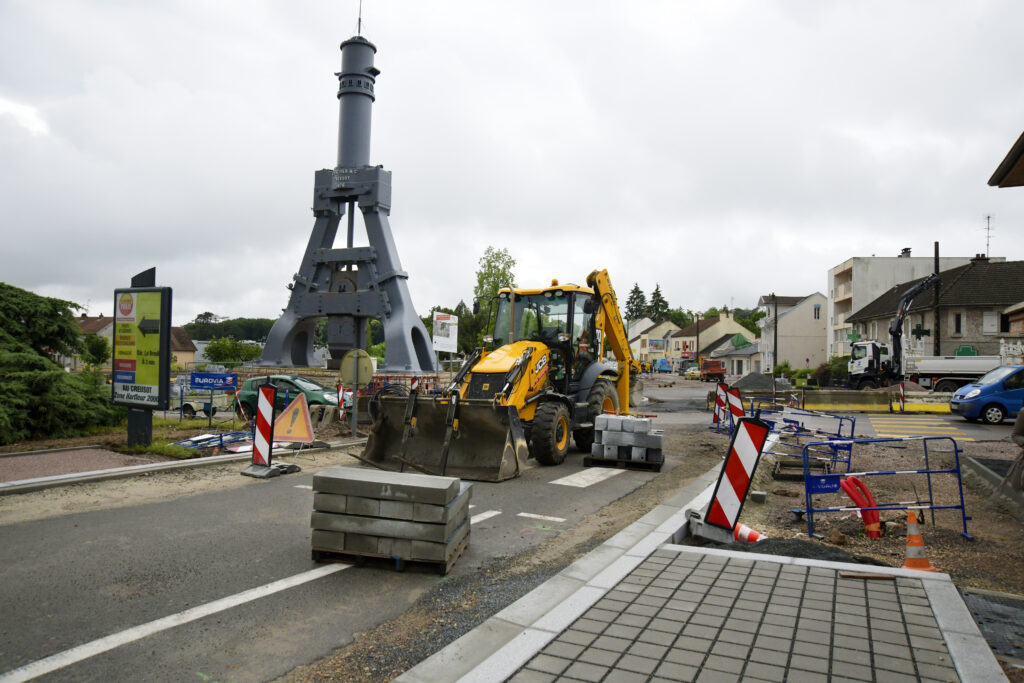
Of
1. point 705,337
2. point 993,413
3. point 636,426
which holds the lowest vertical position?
point 993,413

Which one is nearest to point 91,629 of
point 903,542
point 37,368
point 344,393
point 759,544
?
point 759,544

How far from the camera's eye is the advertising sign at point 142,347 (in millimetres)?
11391

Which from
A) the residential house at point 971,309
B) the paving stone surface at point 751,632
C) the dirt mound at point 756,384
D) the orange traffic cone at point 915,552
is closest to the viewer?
the paving stone surface at point 751,632

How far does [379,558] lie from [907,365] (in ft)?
113

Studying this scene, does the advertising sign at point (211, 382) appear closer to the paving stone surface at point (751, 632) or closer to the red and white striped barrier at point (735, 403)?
the red and white striped barrier at point (735, 403)

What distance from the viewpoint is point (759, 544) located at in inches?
233

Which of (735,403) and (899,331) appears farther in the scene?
(899,331)

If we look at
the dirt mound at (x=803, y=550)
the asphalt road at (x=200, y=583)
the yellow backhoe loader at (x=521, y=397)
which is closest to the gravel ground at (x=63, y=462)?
the asphalt road at (x=200, y=583)

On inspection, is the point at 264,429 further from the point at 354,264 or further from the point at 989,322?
the point at 989,322

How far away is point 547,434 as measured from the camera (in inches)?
425

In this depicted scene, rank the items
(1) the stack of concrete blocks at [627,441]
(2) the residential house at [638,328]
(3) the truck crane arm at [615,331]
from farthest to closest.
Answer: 1. (2) the residential house at [638,328]
2. (3) the truck crane arm at [615,331]
3. (1) the stack of concrete blocks at [627,441]

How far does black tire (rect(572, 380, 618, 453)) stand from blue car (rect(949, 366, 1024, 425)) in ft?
45.8

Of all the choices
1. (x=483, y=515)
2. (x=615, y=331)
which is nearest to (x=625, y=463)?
(x=615, y=331)

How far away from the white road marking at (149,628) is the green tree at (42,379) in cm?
972
